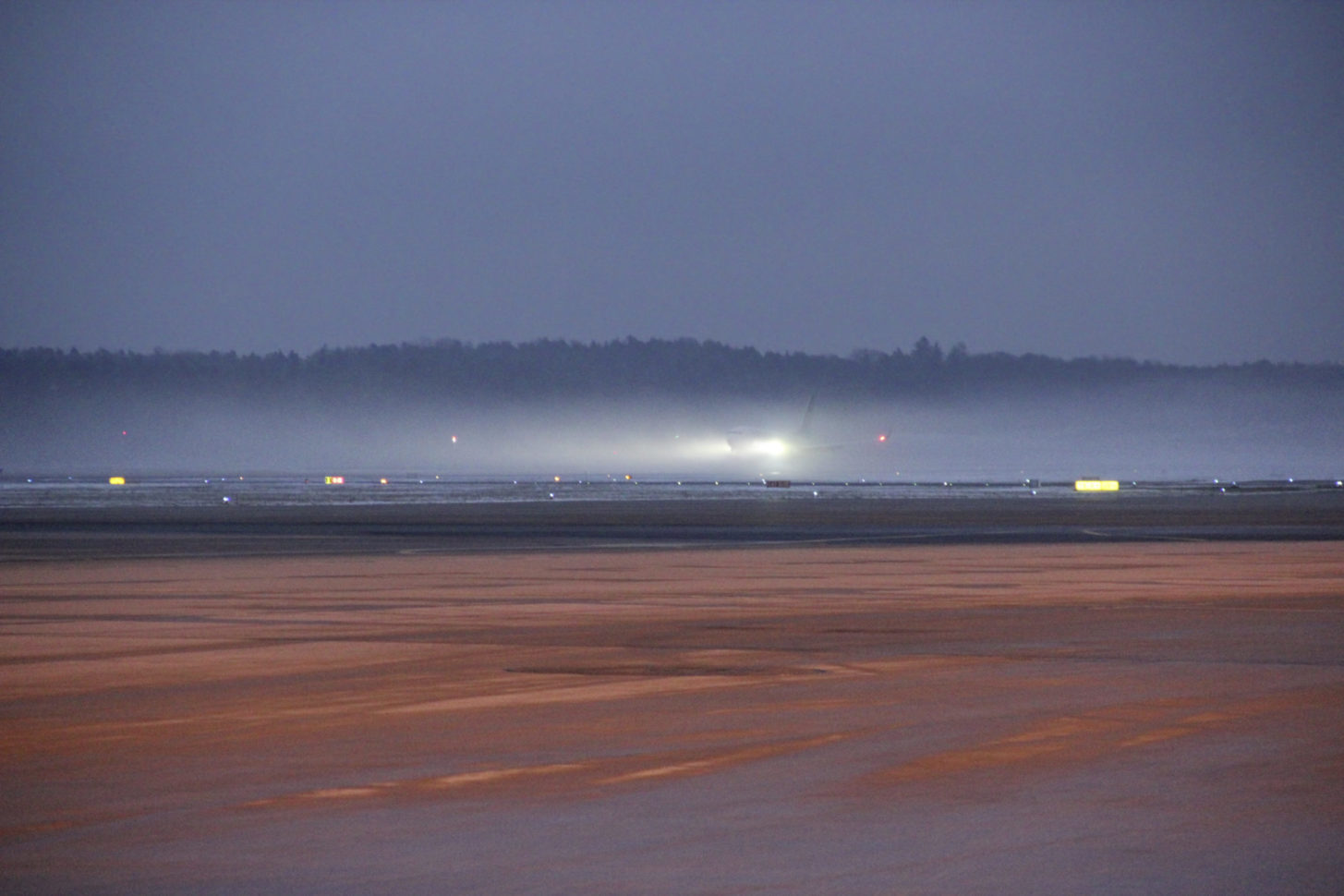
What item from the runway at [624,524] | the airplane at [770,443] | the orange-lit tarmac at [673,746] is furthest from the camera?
the airplane at [770,443]

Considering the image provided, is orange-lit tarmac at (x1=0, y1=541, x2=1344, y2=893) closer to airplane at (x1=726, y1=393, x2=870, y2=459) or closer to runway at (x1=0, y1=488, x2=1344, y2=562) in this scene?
runway at (x1=0, y1=488, x2=1344, y2=562)

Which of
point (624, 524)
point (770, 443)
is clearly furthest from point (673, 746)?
point (770, 443)

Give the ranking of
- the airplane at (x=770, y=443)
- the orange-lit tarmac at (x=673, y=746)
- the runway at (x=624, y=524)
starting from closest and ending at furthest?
the orange-lit tarmac at (x=673, y=746) < the runway at (x=624, y=524) < the airplane at (x=770, y=443)

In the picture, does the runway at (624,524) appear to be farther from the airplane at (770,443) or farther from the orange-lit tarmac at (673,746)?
the airplane at (770,443)

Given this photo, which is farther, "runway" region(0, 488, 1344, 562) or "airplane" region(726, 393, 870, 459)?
"airplane" region(726, 393, 870, 459)

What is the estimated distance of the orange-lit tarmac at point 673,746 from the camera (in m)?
7.55

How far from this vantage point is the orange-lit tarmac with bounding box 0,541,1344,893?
297 inches

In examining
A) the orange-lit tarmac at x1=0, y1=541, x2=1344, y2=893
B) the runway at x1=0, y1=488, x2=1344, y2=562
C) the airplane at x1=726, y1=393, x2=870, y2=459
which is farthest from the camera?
the airplane at x1=726, y1=393, x2=870, y2=459

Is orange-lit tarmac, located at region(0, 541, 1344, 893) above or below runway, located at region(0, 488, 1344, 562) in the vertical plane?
below

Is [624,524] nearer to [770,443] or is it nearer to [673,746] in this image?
[673,746]

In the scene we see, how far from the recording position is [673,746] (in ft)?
34.9

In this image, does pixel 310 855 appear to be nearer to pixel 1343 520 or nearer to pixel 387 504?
pixel 1343 520

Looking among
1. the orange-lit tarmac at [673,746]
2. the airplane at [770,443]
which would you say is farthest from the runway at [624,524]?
the airplane at [770,443]

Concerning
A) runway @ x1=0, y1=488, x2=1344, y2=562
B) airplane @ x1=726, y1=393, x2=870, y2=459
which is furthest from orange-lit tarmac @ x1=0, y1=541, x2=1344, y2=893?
airplane @ x1=726, y1=393, x2=870, y2=459
